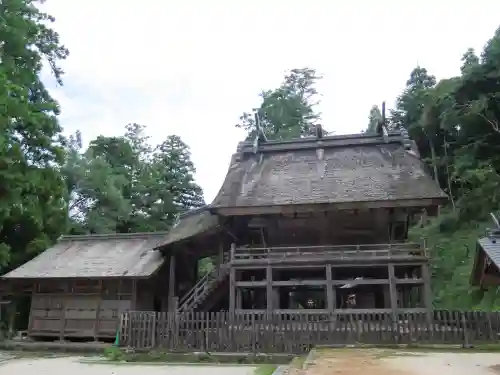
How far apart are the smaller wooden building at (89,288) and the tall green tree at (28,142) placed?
1803 mm

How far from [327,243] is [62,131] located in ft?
49.9

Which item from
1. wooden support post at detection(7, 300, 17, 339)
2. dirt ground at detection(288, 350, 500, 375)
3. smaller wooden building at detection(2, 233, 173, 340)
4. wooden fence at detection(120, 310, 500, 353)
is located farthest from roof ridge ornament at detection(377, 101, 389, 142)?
wooden support post at detection(7, 300, 17, 339)

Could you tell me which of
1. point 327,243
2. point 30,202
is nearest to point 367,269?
point 327,243

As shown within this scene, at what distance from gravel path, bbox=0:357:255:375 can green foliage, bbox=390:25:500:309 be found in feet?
43.3

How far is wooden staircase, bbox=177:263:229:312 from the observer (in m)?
17.8

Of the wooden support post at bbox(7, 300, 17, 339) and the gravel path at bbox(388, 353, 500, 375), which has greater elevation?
the wooden support post at bbox(7, 300, 17, 339)

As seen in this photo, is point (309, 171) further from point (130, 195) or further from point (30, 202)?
point (130, 195)

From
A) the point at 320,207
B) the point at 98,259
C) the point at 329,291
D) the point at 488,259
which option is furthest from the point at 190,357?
the point at 488,259

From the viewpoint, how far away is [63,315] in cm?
1964

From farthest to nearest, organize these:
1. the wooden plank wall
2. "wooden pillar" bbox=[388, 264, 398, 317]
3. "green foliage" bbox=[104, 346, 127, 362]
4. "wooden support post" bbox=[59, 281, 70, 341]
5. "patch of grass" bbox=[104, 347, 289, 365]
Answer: "wooden support post" bbox=[59, 281, 70, 341] < the wooden plank wall < "wooden pillar" bbox=[388, 264, 398, 317] < "green foliage" bbox=[104, 346, 127, 362] < "patch of grass" bbox=[104, 347, 289, 365]

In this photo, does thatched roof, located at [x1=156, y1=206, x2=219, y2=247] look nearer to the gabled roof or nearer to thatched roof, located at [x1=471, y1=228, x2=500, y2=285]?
thatched roof, located at [x1=471, y1=228, x2=500, y2=285]

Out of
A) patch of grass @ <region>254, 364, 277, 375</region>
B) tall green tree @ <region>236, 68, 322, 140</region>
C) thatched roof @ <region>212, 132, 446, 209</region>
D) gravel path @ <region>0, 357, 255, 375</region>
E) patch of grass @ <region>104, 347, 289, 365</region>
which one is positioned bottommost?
gravel path @ <region>0, 357, 255, 375</region>

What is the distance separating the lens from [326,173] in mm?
19453

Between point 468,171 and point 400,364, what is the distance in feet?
57.6
